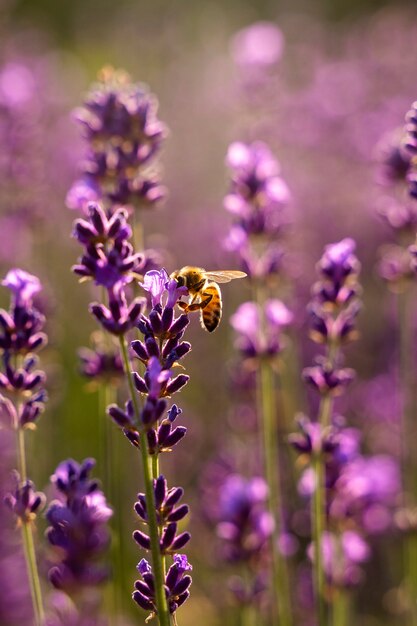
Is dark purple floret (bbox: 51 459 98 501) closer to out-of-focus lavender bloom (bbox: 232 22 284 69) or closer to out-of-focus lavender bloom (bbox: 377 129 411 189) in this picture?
out-of-focus lavender bloom (bbox: 377 129 411 189)

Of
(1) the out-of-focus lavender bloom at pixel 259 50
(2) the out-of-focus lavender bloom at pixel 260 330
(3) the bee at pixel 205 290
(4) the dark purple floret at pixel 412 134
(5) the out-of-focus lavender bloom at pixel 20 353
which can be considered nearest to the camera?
(5) the out-of-focus lavender bloom at pixel 20 353

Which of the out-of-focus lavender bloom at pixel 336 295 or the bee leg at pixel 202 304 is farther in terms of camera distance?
the bee leg at pixel 202 304

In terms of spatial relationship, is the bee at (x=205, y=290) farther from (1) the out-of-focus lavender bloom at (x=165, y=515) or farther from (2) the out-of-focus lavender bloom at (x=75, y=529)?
(1) the out-of-focus lavender bloom at (x=165, y=515)

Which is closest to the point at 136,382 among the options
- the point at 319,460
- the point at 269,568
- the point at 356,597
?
the point at 319,460

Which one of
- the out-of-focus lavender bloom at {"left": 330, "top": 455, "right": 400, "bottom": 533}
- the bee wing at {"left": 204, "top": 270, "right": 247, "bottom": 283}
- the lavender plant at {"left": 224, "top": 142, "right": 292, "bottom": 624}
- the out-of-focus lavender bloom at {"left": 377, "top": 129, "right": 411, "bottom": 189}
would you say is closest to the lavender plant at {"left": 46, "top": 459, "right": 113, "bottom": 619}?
the bee wing at {"left": 204, "top": 270, "right": 247, "bottom": 283}

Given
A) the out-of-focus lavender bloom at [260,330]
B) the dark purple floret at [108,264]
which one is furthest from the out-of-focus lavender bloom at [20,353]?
the out-of-focus lavender bloom at [260,330]

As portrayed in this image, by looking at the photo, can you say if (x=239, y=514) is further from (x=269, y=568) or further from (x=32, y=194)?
(x=32, y=194)

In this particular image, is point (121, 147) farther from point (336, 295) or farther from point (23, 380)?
point (23, 380)
